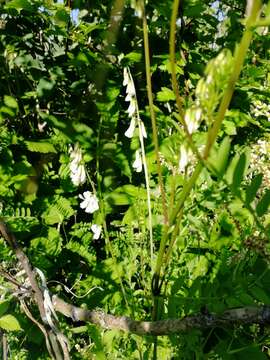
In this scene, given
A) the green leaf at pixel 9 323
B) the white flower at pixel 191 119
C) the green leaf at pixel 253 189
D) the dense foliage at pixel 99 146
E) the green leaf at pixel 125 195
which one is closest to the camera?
the white flower at pixel 191 119

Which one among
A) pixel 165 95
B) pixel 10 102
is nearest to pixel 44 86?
pixel 10 102

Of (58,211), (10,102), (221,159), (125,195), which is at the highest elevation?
(221,159)

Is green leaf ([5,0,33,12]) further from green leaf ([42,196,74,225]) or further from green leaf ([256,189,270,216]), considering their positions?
green leaf ([256,189,270,216])

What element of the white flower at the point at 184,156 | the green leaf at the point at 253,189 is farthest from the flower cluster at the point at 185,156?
the green leaf at the point at 253,189

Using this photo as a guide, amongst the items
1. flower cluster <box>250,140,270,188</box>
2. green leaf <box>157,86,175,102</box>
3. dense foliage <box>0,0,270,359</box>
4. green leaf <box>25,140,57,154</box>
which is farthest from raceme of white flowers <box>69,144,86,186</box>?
green leaf <box>157,86,175,102</box>

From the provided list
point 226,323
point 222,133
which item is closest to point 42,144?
point 222,133

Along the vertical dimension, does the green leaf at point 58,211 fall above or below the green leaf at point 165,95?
below

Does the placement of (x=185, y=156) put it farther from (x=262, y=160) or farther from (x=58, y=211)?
(x=58, y=211)

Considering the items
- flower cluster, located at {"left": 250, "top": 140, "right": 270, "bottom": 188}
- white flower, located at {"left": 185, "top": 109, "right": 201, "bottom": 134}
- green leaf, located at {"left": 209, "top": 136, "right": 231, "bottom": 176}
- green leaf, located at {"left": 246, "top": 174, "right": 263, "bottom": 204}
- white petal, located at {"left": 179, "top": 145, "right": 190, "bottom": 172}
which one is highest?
white flower, located at {"left": 185, "top": 109, "right": 201, "bottom": 134}

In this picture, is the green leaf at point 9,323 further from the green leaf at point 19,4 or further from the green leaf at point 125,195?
the green leaf at point 19,4

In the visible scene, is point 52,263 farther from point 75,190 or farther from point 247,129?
point 247,129

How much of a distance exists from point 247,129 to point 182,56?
1.72 feet

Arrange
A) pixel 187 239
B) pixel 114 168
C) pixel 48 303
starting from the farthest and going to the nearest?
1. pixel 114 168
2. pixel 187 239
3. pixel 48 303

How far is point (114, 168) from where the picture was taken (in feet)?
6.78
